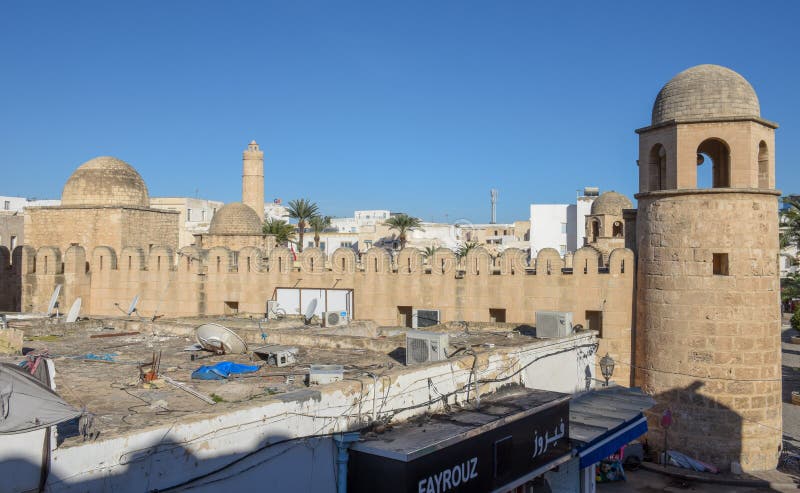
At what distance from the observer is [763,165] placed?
14742 mm

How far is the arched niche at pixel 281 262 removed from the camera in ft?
59.2

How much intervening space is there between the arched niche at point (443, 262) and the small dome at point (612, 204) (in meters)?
17.2

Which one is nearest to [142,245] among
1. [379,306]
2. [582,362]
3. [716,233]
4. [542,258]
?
[379,306]

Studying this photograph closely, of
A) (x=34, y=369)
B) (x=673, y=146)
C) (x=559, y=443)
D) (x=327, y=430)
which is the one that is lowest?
(x=559, y=443)

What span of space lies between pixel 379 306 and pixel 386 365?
869cm

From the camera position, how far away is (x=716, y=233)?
14.1 m

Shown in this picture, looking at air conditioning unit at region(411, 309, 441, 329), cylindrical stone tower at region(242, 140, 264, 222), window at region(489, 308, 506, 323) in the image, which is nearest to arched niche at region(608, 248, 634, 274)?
window at region(489, 308, 506, 323)

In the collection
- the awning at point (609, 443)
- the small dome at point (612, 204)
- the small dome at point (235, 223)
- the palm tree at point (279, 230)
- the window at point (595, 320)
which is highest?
the small dome at point (612, 204)

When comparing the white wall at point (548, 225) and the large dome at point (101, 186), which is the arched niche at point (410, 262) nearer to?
the large dome at point (101, 186)

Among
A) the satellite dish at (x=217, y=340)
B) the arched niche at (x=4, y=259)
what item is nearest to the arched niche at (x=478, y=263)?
the satellite dish at (x=217, y=340)

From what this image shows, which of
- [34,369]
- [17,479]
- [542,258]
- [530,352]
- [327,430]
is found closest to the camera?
[17,479]

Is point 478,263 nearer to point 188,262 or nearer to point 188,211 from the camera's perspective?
point 188,262

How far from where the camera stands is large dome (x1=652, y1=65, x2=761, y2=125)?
14242mm

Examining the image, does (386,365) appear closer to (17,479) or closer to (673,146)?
(17,479)
